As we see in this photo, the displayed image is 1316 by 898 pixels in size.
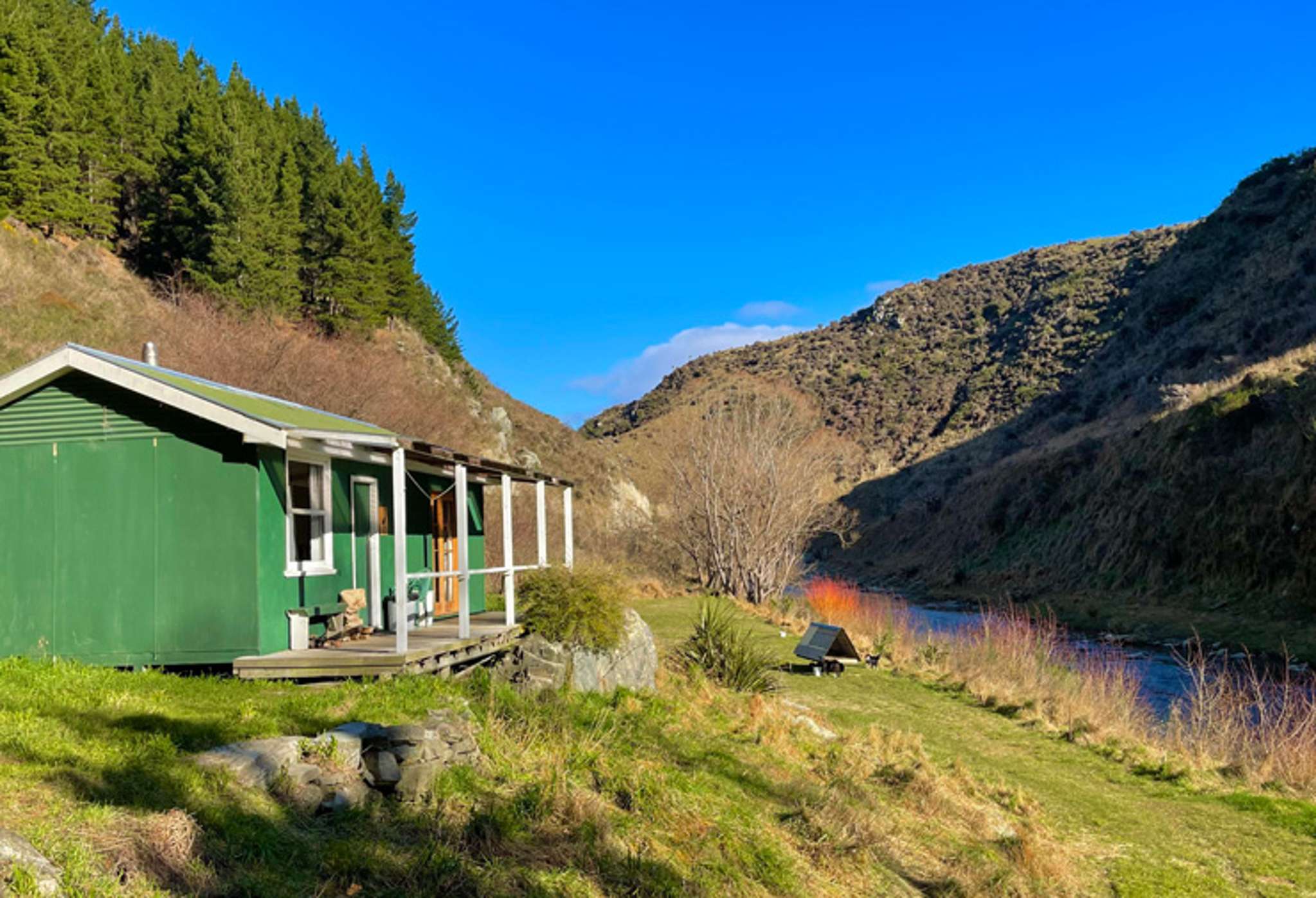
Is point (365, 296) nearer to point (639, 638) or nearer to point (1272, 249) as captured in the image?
point (639, 638)

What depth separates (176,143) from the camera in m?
42.1

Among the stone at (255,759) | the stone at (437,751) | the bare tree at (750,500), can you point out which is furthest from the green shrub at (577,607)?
the bare tree at (750,500)

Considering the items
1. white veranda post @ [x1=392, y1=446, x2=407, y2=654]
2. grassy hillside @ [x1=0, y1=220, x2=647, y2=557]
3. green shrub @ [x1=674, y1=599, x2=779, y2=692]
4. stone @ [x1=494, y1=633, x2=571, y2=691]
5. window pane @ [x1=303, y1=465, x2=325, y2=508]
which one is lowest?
green shrub @ [x1=674, y1=599, x2=779, y2=692]

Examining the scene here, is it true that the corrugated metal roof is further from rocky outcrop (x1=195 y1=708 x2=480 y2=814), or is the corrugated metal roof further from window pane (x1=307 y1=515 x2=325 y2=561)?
rocky outcrop (x1=195 y1=708 x2=480 y2=814)

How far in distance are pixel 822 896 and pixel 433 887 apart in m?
2.83

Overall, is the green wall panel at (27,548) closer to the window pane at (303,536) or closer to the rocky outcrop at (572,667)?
the window pane at (303,536)

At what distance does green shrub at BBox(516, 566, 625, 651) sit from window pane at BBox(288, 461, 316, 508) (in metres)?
3.19

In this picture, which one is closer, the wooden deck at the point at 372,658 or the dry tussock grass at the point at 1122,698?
the wooden deck at the point at 372,658

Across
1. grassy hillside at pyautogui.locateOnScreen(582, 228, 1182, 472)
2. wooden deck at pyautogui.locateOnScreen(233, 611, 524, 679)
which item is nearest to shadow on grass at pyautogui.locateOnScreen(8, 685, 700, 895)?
wooden deck at pyautogui.locateOnScreen(233, 611, 524, 679)

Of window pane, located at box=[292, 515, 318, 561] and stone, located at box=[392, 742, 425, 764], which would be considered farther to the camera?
window pane, located at box=[292, 515, 318, 561]

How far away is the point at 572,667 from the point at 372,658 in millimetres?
2915

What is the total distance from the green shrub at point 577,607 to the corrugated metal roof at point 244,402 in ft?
9.85

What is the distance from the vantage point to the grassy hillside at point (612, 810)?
528 centimetres

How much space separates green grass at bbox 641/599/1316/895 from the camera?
27.0 feet
